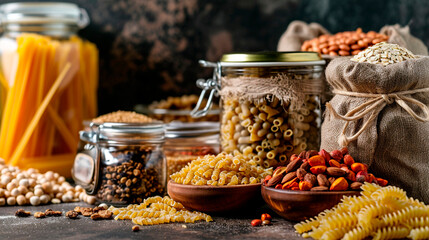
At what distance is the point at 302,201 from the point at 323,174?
95 mm

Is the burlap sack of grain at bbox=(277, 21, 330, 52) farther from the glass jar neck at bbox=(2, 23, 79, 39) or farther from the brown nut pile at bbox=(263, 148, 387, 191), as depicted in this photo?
the glass jar neck at bbox=(2, 23, 79, 39)

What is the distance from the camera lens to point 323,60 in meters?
1.65

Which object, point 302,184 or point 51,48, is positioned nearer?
point 302,184

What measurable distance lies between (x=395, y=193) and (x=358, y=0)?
3.81 ft

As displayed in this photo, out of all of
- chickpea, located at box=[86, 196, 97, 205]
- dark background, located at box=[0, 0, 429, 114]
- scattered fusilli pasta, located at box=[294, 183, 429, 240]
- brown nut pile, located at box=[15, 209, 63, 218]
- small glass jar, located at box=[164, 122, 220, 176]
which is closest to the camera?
scattered fusilli pasta, located at box=[294, 183, 429, 240]

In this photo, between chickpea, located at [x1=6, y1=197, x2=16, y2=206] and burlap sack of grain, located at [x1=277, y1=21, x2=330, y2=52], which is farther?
burlap sack of grain, located at [x1=277, y1=21, x2=330, y2=52]

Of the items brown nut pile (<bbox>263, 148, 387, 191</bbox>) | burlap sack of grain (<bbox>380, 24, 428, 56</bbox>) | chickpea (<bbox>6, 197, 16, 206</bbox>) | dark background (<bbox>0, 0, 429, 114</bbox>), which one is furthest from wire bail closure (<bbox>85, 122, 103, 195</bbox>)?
burlap sack of grain (<bbox>380, 24, 428, 56</bbox>)

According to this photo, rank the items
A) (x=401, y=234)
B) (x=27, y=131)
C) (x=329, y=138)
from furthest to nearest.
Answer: (x=27, y=131)
(x=329, y=138)
(x=401, y=234)

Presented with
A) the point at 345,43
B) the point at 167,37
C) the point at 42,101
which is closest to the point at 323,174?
the point at 345,43

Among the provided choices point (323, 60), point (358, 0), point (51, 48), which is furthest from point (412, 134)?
point (51, 48)

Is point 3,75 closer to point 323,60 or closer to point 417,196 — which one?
point 323,60

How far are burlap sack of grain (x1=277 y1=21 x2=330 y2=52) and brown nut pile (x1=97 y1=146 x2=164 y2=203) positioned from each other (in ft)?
2.09

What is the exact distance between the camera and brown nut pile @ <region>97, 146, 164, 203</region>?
1.58 metres

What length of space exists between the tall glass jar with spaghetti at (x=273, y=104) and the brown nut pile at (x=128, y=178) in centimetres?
26
